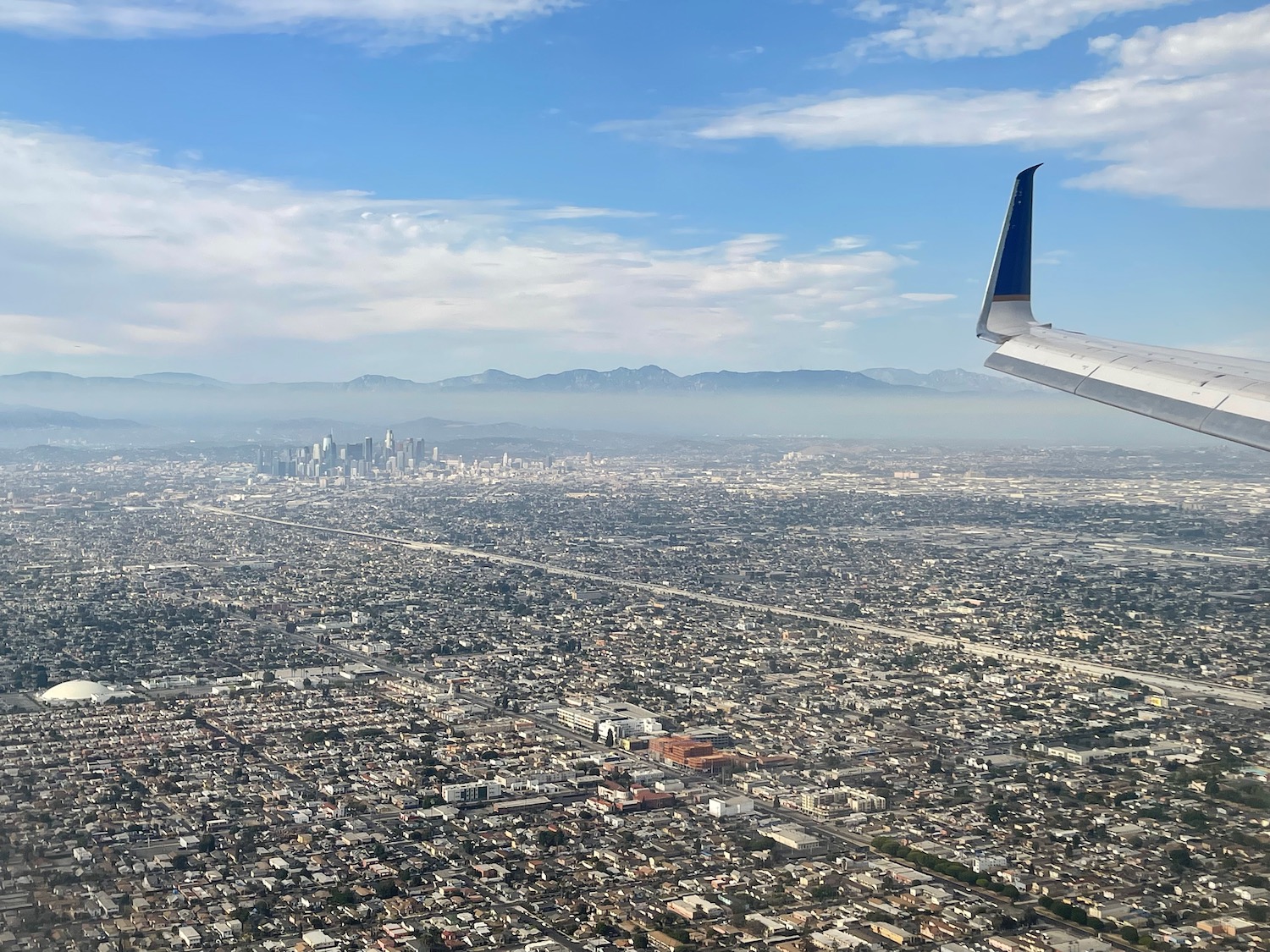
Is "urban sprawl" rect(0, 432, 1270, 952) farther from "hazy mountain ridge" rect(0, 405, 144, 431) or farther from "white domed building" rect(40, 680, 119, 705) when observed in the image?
"hazy mountain ridge" rect(0, 405, 144, 431)

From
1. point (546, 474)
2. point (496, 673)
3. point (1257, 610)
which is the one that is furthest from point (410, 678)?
point (546, 474)

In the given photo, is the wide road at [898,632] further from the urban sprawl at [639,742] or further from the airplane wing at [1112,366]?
the airplane wing at [1112,366]

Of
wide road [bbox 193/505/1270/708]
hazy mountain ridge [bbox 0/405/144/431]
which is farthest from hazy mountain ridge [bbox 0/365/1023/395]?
wide road [bbox 193/505/1270/708]

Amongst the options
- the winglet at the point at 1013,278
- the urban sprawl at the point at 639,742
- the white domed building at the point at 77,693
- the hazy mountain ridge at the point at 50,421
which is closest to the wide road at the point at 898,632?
the urban sprawl at the point at 639,742

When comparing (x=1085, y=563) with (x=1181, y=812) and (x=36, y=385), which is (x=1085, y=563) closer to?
(x=1181, y=812)

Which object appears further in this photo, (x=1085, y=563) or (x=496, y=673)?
(x=1085, y=563)
